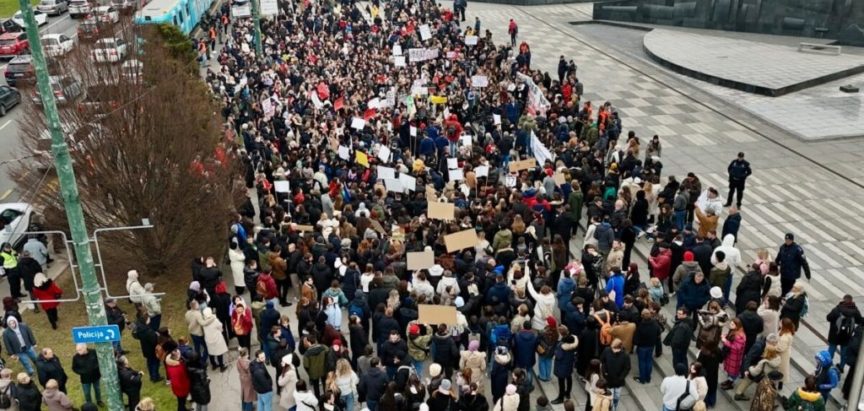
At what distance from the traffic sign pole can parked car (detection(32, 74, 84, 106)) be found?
6179 mm

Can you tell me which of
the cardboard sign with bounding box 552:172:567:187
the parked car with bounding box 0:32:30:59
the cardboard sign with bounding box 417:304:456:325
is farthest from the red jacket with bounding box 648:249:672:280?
the parked car with bounding box 0:32:30:59

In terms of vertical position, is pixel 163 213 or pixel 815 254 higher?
pixel 163 213

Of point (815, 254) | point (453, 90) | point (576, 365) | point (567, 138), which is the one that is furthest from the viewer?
point (453, 90)

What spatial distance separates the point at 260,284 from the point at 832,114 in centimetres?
2241

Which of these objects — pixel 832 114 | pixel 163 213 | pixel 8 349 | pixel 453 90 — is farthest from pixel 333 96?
pixel 832 114

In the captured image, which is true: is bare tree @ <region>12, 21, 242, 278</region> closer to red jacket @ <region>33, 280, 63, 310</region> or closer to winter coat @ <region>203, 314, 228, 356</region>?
red jacket @ <region>33, 280, 63, 310</region>

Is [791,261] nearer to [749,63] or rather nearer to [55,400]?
[55,400]

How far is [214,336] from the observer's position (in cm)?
1362

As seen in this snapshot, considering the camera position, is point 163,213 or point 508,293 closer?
point 508,293

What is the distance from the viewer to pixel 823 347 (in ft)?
44.8

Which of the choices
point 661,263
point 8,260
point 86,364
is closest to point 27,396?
point 86,364

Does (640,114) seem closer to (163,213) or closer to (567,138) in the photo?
(567,138)

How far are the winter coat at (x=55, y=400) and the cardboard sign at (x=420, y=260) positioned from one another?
6.18 meters

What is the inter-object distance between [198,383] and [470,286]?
4.85 metres
